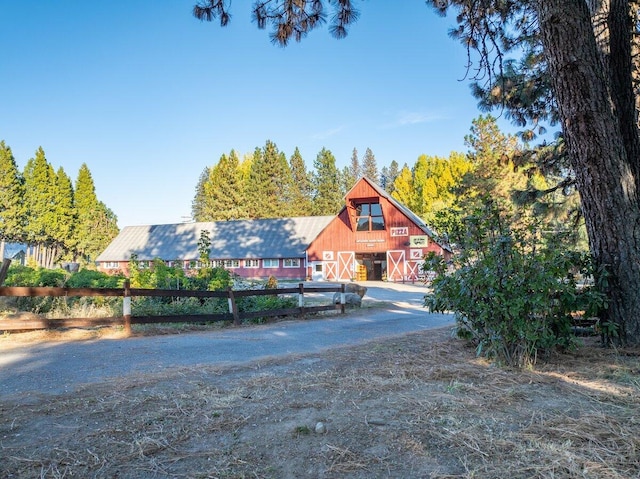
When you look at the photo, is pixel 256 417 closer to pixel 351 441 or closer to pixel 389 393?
pixel 351 441

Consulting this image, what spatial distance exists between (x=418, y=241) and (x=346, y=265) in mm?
6313

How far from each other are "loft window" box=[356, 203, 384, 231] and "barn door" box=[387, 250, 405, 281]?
237 cm

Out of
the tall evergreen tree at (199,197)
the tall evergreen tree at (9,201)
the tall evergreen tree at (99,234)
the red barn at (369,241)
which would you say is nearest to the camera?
the red barn at (369,241)

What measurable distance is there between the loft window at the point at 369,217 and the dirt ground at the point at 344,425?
30.3 meters

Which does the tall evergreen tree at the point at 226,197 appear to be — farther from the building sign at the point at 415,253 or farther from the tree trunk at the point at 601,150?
the tree trunk at the point at 601,150

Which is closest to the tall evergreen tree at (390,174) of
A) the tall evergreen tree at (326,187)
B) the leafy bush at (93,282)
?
the tall evergreen tree at (326,187)

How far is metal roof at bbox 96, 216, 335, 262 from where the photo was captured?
127 ft

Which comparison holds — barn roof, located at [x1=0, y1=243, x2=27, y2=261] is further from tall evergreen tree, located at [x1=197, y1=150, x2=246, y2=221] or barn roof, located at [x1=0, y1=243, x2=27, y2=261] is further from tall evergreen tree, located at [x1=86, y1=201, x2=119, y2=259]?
tall evergreen tree, located at [x1=197, y1=150, x2=246, y2=221]

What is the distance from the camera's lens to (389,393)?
372 centimetres

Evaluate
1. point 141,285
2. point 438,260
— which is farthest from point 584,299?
point 141,285

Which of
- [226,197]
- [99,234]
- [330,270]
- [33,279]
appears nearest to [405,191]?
[226,197]

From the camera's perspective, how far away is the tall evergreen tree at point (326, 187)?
2424 inches

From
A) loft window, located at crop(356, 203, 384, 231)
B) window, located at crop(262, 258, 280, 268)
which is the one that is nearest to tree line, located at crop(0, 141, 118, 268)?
window, located at crop(262, 258, 280, 268)

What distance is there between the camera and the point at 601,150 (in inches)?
197
